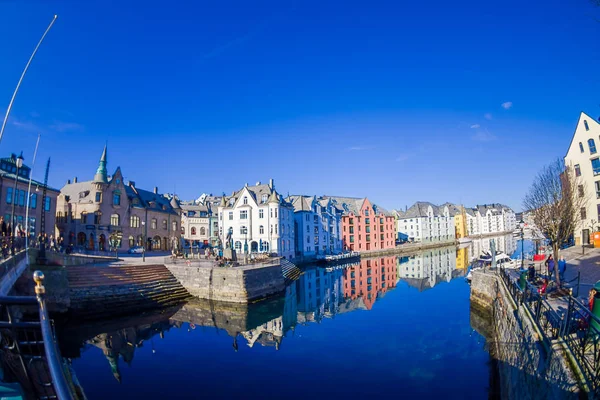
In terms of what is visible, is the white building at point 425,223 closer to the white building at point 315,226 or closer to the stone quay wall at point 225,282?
the white building at point 315,226

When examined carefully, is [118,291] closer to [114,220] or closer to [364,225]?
[114,220]

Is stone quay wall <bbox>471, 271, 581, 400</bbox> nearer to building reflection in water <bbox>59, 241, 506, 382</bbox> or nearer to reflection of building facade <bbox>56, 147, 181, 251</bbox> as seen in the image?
building reflection in water <bbox>59, 241, 506, 382</bbox>

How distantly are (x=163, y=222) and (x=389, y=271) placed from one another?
43.4 meters

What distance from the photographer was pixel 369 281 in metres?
45.1

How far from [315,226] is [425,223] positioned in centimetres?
5528

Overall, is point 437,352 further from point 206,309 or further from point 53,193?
point 53,193

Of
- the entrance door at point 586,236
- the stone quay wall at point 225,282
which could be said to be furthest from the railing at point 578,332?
the entrance door at point 586,236

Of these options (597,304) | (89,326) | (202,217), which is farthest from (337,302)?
(202,217)

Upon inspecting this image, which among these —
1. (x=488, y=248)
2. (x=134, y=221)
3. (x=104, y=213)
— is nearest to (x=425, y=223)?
(x=488, y=248)

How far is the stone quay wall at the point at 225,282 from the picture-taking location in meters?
31.8

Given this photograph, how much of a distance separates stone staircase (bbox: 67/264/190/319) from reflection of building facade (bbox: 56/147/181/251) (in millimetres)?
17106

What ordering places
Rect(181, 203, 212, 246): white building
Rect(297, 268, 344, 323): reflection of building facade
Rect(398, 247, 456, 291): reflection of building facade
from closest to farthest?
1. Rect(297, 268, 344, 323): reflection of building facade
2. Rect(398, 247, 456, 291): reflection of building facade
3. Rect(181, 203, 212, 246): white building

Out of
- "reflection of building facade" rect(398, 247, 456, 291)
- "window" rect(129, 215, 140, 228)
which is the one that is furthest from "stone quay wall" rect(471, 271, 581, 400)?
"window" rect(129, 215, 140, 228)

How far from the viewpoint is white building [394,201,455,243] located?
366 feet
